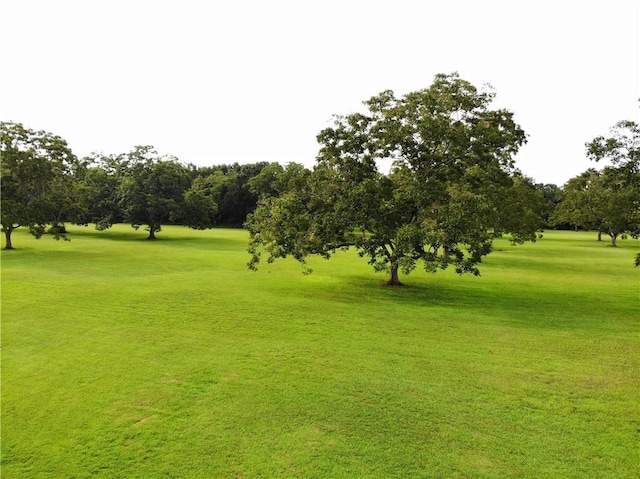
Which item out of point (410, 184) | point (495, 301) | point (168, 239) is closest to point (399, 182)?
point (410, 184)

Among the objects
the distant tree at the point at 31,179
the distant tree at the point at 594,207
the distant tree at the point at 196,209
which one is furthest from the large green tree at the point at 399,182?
the distant tree at the point at 196,209

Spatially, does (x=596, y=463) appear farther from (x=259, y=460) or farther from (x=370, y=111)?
(x=370, y=111)

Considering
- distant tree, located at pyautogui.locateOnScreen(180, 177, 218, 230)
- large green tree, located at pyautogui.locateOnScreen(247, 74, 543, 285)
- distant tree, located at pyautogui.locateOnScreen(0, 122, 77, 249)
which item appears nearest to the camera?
large green tree, located at pyautogui.locateOnScreen(247, 74, 543, 285)

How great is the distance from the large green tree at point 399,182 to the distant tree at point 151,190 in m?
35.6

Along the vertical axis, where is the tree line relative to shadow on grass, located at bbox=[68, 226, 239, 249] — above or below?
above

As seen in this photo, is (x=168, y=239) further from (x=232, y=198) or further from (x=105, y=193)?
(x=232, y=198)

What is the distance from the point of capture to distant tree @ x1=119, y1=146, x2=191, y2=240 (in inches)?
2112

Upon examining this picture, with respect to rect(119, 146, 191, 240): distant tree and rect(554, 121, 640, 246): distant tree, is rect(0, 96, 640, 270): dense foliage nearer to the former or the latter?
rect(554, 121, 640, 246): distant tree

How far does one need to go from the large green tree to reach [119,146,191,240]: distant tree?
117 ft

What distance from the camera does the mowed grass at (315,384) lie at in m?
6.99

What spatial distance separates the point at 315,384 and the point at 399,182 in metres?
12.3

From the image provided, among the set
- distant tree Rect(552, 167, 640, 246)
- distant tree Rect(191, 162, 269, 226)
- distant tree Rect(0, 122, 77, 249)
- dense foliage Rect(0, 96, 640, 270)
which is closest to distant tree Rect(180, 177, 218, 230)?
distant tree Rect(0, 122, 77, 249)

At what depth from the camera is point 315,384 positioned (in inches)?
A: 389

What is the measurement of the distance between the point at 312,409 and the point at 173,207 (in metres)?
49.8
